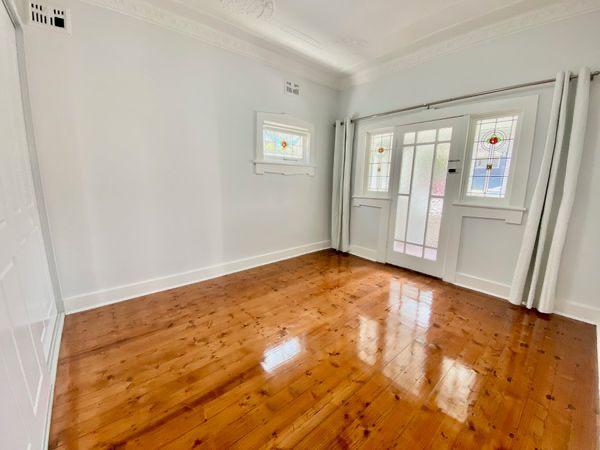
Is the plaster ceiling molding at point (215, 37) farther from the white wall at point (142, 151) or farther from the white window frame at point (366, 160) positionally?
the white window frame at point (366, 160)

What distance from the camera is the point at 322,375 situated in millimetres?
1578

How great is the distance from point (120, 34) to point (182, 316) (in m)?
2.55

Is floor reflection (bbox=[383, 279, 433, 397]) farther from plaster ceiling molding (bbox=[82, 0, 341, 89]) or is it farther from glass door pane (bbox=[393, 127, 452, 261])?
plaster ceiling molding (bbox=[82, 0, 341, 89])

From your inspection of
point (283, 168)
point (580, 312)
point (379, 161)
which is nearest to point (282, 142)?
point (283, 168)

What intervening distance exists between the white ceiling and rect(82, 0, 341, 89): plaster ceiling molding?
6.8 inches

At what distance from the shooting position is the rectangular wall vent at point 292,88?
11.3 feet

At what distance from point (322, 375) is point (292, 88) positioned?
135 inches

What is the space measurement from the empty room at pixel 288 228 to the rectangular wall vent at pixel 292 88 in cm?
3

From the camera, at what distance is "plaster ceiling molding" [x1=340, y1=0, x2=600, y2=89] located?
7.07 ft

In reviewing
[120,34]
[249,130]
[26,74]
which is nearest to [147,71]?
[120,34]

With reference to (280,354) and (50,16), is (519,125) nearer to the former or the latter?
(280,354)

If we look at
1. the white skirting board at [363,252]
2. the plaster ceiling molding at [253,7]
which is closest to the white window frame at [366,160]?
the white skirting board at [363,252]

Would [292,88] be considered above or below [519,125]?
above

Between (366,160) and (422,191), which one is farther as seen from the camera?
(366,160)
